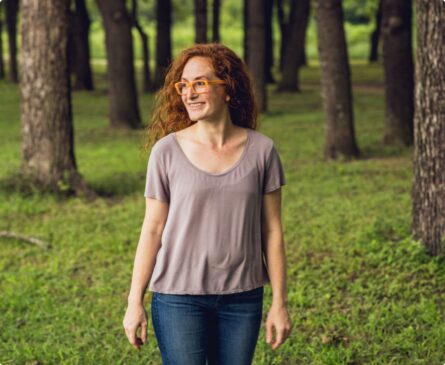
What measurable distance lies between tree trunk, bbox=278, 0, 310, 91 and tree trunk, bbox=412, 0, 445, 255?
56.4 feet

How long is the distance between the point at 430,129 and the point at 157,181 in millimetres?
3888

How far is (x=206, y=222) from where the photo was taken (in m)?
3.15

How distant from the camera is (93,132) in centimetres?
1761

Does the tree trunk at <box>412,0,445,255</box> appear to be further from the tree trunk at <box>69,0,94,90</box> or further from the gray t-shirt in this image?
the tree trunk at <box>69,0,94,90</box>

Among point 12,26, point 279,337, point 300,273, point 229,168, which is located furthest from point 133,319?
point 12,26

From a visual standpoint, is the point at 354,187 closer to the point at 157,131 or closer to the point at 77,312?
the point at 77,312

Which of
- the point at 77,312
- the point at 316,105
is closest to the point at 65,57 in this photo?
the point at 77,312

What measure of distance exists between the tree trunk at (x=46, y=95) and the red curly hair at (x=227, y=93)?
21.4ft

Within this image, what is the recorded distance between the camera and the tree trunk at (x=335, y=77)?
40.0 ft

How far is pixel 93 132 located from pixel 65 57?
773cm

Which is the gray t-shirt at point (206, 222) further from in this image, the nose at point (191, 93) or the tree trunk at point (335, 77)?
the tree trunk at point (335, 77)

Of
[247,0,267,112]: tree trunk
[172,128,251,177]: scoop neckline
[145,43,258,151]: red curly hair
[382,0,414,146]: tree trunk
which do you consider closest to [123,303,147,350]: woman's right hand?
[172,128,251,177]: scoop neckline

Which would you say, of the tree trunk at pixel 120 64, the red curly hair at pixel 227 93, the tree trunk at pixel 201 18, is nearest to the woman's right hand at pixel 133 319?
the red curly hair at pixel 227 93

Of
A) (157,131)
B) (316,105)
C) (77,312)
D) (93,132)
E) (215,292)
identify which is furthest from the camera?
(316,105)
